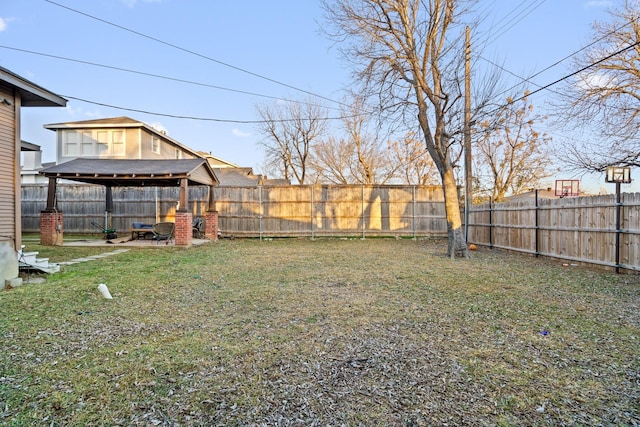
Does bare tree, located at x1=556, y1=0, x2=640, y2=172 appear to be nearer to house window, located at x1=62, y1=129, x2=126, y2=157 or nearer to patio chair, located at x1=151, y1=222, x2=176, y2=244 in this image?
patio chair, located at x1=151, y1=222, x2=176, y2=244

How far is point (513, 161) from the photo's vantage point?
19.5 m

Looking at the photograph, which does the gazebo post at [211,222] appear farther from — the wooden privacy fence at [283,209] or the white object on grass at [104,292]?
the white object on grass at [104,292]

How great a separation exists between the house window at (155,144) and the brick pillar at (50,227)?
8632 millimetres

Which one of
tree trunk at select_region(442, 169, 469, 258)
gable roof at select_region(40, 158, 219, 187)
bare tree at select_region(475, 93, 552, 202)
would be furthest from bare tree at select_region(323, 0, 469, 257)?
bare tree at select_region(475, 93, 552, 202)

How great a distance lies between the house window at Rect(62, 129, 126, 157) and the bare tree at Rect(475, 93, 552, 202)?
19.3 metres

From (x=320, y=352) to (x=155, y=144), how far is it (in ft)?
61.0

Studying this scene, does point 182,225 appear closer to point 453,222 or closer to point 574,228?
point 453,222

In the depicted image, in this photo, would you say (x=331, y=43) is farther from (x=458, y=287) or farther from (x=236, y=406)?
(x=236, y=406)

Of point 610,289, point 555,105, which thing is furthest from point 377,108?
point 610,289

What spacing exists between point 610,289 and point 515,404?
4506 millimetres

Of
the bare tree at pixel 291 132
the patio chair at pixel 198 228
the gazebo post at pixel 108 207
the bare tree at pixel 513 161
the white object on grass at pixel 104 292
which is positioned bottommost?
the white object on grass at pixel 104 292

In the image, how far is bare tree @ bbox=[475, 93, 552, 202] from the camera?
62.1ft

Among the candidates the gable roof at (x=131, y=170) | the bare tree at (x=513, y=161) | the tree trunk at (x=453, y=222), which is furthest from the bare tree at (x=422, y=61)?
the bare tree at (x=513, y=161)

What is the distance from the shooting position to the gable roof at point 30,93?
16.3 feet
